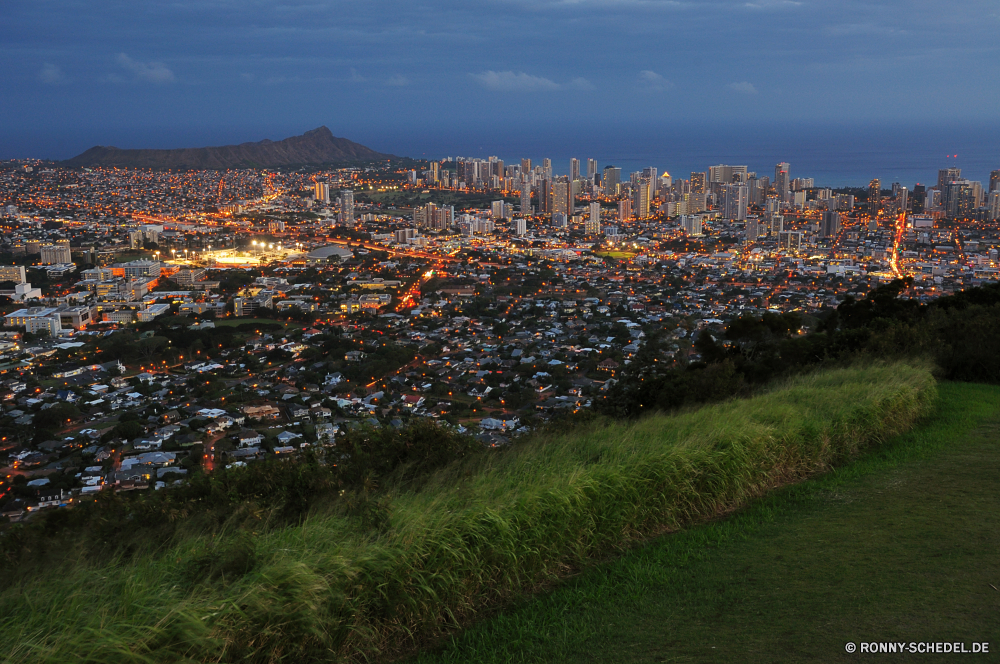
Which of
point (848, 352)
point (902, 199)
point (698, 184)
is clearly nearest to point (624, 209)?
point (698, 184)

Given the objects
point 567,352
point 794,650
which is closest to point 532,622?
point 794,650

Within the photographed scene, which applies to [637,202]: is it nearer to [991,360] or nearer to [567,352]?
[567,352]

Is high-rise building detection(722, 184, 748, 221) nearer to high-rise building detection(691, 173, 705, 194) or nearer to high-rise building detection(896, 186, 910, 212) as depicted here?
high-rise building detection(691, 173, 705, 194)

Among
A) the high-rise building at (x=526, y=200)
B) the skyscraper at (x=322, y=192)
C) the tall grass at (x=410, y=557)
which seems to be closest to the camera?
the tall grass at (x=410, y=557)

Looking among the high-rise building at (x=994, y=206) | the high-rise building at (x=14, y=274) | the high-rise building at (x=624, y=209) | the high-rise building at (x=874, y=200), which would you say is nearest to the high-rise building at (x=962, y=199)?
the high-rise building at (x=994, y=206)

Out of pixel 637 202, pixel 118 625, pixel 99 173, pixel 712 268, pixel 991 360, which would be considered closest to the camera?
pixel 118 625

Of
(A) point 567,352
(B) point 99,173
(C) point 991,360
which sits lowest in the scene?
(A) point 567,352

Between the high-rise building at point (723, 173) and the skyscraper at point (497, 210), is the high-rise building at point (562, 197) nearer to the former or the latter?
the skyscraper at point (497, 210)
